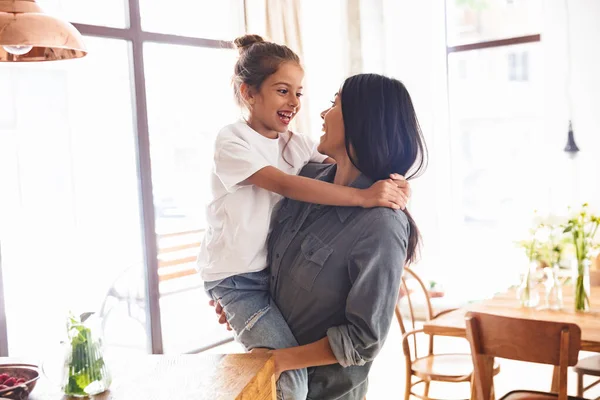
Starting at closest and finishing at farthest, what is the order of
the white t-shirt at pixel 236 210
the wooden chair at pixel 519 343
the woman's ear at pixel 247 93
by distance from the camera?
the white t-shirt at pixel 236 210 → the woman's ear at pixel 247 93 → the wooden chair at pixel 519 343

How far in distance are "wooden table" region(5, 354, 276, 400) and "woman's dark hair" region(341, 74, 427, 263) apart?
0.46 metres

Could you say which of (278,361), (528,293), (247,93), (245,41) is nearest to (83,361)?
(278,361)

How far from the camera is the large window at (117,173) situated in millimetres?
3912

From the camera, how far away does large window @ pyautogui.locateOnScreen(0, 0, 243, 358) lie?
3912mm

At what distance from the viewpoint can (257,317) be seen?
1.62 metres

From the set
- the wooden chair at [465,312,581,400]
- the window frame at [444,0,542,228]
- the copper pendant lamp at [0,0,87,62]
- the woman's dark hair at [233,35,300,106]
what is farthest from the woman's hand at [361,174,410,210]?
the window frame at [444,0,542,228]

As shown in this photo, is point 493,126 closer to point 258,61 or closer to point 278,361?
point 258,61

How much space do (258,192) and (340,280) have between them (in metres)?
0.40

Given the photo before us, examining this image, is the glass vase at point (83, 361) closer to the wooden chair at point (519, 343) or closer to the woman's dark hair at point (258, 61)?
the woman's dark hair at point (258, 61)

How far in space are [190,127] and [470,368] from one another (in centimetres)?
281

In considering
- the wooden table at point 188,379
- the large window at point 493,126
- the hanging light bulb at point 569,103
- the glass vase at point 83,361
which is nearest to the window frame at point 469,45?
the large window at point 493,126

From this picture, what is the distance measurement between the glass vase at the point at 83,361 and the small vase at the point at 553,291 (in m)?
2.14

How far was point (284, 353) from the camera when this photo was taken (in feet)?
5.06

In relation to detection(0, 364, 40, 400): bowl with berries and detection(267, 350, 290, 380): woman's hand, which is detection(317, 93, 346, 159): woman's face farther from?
Result: detection(0, 364, 40, 400): bowl with berries
